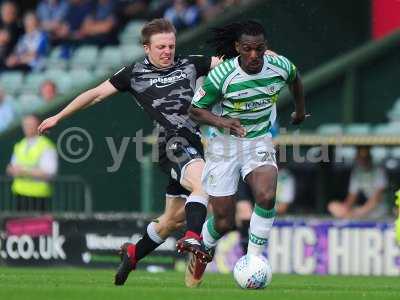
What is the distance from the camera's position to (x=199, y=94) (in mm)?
10953

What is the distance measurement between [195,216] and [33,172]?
25.5 ft

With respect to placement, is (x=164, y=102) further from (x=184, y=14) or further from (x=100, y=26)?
(x=100, y=26)

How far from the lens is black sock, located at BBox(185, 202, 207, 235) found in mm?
10953

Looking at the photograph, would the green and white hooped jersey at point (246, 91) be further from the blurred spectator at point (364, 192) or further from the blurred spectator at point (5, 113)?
the blurred spectator at point (5, 113)

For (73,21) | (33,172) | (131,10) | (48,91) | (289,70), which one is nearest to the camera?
(289,70)

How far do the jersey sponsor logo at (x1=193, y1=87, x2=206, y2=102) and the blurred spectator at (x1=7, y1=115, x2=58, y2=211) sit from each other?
24.8 ft

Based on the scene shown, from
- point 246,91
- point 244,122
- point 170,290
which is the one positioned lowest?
point 170,290

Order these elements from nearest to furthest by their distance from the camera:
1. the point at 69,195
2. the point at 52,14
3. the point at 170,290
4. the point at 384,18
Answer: the point at 170,290 < the point at 69,195 < the point at 384,18 < the point at 52,14

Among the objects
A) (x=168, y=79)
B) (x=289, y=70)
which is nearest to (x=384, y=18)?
(x=168, y=79)

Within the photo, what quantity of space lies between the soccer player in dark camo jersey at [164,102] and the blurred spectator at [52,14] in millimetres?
12381

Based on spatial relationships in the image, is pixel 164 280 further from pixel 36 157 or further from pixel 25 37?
pixel 25 37

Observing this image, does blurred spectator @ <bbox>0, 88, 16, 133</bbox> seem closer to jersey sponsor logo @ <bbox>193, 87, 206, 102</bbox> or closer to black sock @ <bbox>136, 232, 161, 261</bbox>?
black sock @ <bbox>136, 232, 161, 261</bbox>

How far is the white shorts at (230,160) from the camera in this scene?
1102cm

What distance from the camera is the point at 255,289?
420 inches
